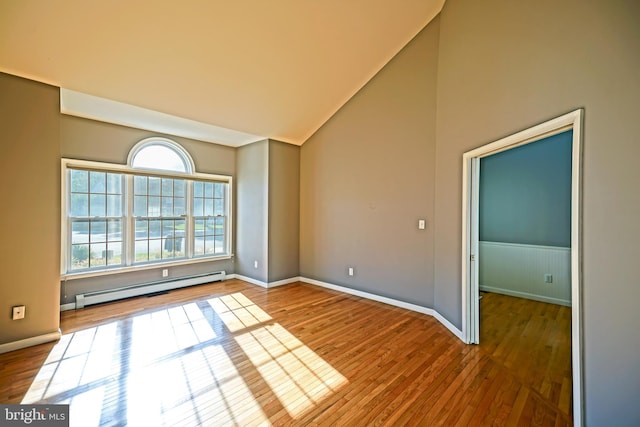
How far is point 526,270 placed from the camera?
4.42m

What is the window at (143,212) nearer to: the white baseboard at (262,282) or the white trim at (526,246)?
the white baseboard at (262,282)

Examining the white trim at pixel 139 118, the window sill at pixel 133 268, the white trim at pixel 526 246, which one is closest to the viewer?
the white trim at pixel 139 118

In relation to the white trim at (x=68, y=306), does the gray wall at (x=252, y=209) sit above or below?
above

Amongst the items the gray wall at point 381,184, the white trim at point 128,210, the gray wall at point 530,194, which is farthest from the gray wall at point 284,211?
the gray wall at point 530,194

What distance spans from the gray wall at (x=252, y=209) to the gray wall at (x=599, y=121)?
3.71 m

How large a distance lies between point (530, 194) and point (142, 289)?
6.32 meters

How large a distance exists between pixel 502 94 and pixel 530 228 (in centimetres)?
295

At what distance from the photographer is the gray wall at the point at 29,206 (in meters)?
2.67

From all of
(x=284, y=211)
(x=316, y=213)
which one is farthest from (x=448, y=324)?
(x=284, y=211)

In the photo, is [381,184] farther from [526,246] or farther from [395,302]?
[526,246]

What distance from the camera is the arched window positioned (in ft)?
14.5

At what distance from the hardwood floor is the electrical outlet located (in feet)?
1.06

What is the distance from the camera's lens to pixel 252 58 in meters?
3.33

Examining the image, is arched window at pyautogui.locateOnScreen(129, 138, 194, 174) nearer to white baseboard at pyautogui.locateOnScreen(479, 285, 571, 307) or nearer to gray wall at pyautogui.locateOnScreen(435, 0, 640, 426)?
gray wall at pyautogui.locateOnScreen(435, 0, 640, 426)
